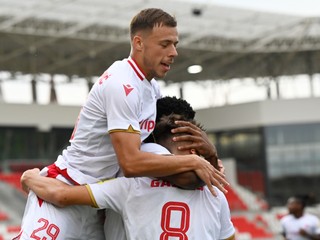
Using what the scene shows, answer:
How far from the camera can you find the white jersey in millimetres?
12766

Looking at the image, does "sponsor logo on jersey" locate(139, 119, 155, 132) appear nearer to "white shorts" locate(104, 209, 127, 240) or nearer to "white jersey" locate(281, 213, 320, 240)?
"white shorts" locate(104, 209, 127, 240)

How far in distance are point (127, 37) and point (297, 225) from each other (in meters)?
23.0

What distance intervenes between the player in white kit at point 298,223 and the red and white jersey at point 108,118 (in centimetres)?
906

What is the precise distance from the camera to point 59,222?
4.21m

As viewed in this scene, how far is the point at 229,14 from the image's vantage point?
1359 inches

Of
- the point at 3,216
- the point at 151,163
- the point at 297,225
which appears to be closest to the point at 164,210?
the point at 151,163

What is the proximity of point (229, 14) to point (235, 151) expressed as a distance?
8.24 m

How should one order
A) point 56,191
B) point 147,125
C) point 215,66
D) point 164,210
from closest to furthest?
point 164,210
point 147,125
point 56,191
point 215,66

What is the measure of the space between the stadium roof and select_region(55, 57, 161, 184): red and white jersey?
2589 centimetres

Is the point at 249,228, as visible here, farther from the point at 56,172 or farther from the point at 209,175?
the point at 209,175

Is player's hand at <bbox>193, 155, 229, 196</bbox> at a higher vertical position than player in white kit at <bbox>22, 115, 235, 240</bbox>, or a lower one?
higher

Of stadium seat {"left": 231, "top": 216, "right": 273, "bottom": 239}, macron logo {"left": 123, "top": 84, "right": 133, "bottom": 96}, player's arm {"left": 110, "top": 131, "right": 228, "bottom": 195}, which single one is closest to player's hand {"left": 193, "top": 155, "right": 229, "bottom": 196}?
player's arm {"left": 110, "top": 131, "right": 228, "bottom": 195}

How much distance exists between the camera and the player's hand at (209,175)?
146 inches

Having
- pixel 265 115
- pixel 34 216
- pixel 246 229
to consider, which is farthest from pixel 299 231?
pixel 265 115
